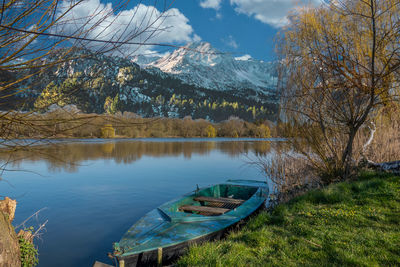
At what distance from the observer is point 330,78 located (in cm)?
727

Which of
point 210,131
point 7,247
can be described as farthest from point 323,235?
point 210,131

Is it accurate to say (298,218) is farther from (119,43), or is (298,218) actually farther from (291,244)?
(119,43)

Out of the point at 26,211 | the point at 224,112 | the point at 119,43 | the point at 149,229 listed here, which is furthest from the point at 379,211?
the point at 224,112

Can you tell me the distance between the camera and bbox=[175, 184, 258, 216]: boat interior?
655cm

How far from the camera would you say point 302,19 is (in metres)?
8.02

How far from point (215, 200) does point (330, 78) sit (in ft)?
14.9

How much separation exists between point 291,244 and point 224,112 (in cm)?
12773

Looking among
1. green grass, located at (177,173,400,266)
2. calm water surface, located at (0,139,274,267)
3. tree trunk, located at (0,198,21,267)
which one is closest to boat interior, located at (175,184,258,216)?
green grass, located at (177,173,400,266)

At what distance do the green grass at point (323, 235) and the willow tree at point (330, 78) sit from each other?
5.89 feet

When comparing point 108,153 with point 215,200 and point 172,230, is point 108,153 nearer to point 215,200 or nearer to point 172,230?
point 215,200

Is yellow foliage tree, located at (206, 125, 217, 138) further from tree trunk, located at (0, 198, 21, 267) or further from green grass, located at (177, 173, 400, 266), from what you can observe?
tree trunk, located at (0, 198, 21, 267)

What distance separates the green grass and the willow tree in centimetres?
179

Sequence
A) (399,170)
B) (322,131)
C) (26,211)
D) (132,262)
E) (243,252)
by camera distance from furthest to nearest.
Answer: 1. (26,211)
2. (322,131)
3. (399,170)
4. (132,262)
5. (243,252)

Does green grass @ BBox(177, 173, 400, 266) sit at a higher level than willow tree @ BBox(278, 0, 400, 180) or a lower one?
lower
